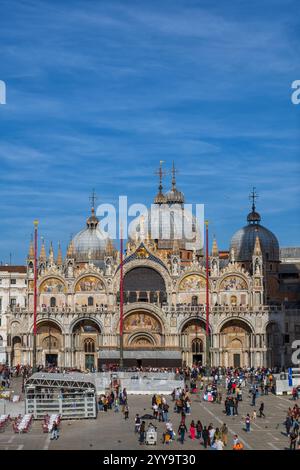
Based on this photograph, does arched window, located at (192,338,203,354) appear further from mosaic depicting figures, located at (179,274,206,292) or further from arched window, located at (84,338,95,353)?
arched window, located at (84,338,95,353)

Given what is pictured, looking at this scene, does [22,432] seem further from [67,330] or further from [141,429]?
[67,330]

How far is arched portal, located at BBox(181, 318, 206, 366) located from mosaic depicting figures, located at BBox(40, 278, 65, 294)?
12959 mm

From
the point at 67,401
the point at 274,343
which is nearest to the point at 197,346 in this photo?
the point at 274,343

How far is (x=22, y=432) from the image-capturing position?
198ft

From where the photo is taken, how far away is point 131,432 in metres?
60.5

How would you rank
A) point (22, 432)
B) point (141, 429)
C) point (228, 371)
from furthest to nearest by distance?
point (228, 371), point (22, 432), point (141, 429)

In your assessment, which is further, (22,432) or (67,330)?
(67,330)

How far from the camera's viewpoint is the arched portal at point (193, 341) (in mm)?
109312

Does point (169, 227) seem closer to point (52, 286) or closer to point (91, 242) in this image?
point (91, 242)

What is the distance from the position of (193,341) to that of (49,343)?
1409 cm

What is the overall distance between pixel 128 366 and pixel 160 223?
72.0 feet

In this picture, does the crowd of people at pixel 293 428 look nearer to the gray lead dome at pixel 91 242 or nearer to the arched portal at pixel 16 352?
the arched portal at pixel 16 352
